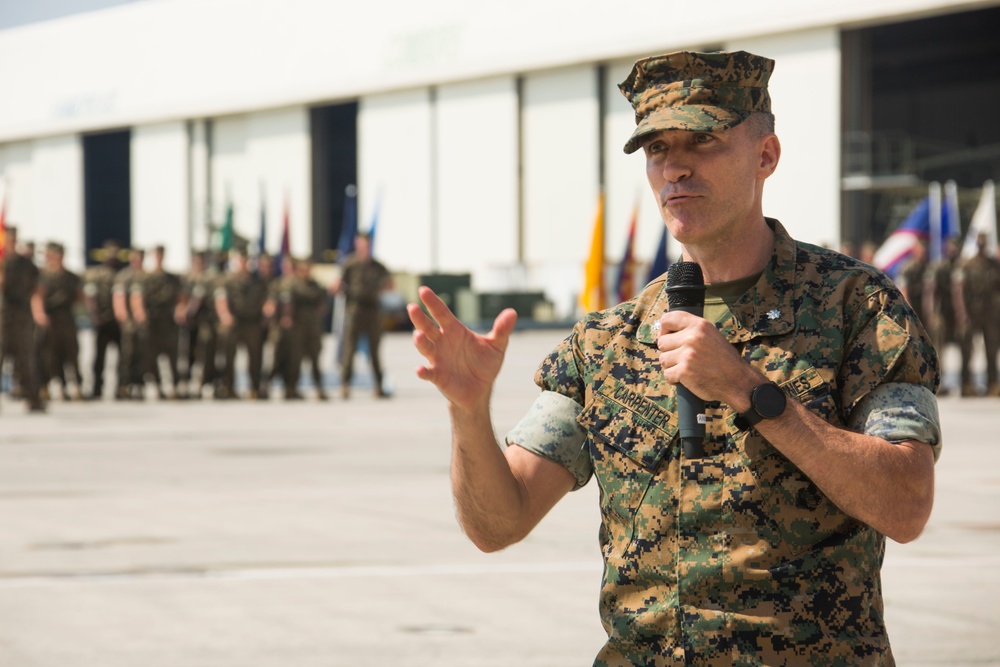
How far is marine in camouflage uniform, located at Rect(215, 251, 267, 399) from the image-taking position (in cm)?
2302

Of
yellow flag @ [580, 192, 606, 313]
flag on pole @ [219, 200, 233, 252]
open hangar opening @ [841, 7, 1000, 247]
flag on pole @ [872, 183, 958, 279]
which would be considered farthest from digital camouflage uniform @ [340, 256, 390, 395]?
open hangar opening @ [841, 7, 1000, 247]

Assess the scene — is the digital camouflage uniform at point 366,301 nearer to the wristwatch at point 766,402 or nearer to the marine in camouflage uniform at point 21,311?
the marine in camouflage uniform at point 21,311

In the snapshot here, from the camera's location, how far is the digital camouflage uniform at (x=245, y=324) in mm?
23047

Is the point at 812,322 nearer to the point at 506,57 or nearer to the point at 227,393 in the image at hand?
the point at 227,393

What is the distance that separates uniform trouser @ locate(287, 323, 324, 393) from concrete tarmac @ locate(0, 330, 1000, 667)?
7.60 m

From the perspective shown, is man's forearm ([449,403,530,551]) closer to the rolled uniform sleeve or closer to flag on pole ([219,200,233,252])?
the rolled uniform sleeve

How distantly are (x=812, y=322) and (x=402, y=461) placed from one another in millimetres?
11416

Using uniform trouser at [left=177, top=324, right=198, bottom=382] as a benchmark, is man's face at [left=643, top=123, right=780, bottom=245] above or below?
above

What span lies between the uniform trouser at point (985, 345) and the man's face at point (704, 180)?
19918 mm

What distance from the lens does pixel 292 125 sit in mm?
55562

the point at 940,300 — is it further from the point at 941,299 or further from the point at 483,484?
the point at 483,484

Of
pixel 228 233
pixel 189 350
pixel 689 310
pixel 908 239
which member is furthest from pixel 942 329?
pixel 689 310

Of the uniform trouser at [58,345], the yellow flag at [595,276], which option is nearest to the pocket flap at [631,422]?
the yellow flag at [595,276]

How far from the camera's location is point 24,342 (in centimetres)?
1955
